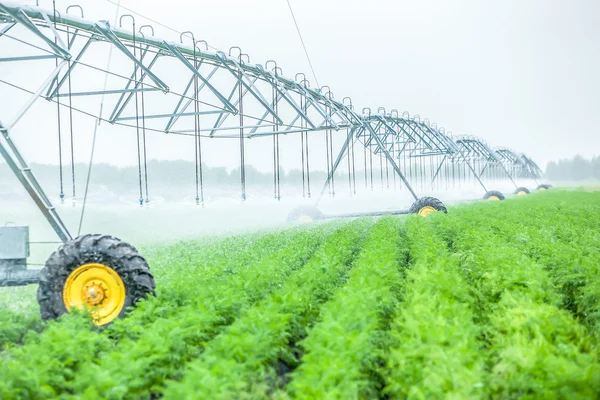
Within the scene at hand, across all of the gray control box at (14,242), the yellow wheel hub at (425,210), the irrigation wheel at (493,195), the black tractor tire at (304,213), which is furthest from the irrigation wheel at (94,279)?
the irrigation wheel at (493,195)

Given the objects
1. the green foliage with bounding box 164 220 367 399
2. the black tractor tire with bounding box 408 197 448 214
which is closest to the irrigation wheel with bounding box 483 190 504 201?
the black tractor tire with bounding box 408 197 448 214

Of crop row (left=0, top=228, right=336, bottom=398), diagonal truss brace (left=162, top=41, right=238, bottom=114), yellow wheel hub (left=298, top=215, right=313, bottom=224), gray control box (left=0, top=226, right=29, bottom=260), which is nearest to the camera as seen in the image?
crop row (left=0, top=228, right=336, bottom=398)

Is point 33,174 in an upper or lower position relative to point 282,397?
upper

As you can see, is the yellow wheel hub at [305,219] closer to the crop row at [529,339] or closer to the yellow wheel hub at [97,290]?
the crop row at [529,339]

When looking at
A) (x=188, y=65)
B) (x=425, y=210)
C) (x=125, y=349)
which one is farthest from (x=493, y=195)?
(x=125, y=349)

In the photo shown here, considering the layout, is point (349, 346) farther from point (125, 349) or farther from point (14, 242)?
point (14, 242)

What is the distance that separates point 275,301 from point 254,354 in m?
1.69

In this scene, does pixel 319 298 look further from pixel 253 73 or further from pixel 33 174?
pixel 253 73

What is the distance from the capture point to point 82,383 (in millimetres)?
4527

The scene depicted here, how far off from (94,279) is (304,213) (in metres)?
17.4

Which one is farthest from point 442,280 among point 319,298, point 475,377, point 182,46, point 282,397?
point 182,46

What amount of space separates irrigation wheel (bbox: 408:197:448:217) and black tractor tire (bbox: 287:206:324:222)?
390 centimetres

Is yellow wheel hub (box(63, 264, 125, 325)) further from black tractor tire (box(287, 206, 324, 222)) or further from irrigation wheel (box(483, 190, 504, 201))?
irrigation wheel (box(483, 190, 504, 201))

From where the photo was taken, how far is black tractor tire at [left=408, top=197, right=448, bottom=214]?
23900 mm
